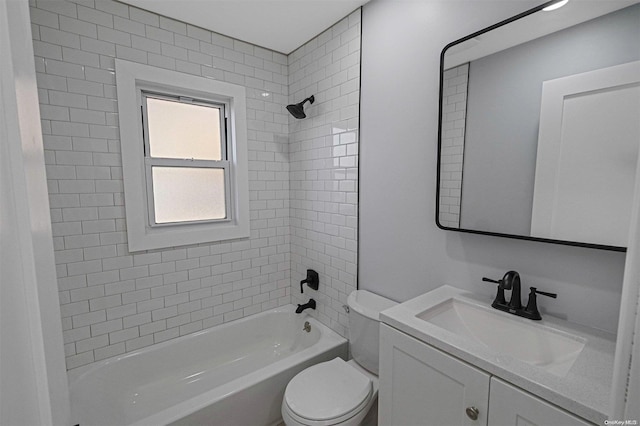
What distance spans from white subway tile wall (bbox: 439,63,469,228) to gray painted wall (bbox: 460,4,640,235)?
29mm

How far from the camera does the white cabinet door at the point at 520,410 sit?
2.44 feet

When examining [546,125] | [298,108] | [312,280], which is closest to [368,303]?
[312,280]

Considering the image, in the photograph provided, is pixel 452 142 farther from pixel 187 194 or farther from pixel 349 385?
pixel 187 194

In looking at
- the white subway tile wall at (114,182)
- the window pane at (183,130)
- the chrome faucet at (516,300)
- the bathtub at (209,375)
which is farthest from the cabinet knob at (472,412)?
the window pane at (183,130)

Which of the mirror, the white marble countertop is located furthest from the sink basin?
the mirror

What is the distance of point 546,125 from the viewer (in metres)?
1.11

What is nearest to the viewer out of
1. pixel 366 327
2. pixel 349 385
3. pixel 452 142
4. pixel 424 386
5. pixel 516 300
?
pixel 424 386

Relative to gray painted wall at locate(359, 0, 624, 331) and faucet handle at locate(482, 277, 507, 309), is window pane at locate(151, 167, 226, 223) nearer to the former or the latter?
gray painted wall at locate(359, 0, 624, 331)

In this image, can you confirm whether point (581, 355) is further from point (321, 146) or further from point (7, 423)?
point (321, 146)

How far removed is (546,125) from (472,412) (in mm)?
1070

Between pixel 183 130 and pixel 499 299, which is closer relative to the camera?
pixel 499 299

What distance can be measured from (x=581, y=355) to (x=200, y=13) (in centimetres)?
258

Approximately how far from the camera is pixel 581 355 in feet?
2.99

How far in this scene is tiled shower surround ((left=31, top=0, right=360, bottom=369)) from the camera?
1674 millimetres
